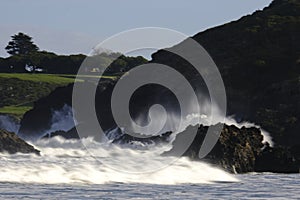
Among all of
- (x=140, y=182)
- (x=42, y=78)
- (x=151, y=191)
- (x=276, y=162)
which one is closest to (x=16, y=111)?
(x=42, y=78)

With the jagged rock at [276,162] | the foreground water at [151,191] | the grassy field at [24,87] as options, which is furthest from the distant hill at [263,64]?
the grassy field at [24,87]

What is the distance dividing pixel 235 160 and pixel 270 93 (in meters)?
30.7

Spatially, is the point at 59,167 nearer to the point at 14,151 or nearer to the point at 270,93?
the point at 14,151

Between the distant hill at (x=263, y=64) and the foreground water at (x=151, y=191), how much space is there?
2614 centimetres

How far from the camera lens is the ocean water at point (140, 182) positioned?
92.2 feet

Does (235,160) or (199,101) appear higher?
(199,101)

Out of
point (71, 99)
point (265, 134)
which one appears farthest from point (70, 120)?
point (265, 134)

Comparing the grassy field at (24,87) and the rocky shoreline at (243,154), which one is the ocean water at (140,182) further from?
the grassy field at (24,87)

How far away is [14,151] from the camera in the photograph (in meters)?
55.5

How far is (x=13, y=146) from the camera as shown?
56.8m

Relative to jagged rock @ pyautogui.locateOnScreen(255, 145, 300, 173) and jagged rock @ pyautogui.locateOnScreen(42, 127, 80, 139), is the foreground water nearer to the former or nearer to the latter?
jagged rock @ pyautogui.locateOnScreen(255, 145, 300, 173)

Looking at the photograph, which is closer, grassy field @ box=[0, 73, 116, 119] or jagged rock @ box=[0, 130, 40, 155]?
jagged rock @ box=[0, 130, 40, 155]

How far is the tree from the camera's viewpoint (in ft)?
630

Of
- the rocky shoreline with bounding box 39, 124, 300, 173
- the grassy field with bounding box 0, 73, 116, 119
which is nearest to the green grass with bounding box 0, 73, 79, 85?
the grassy field with bounding box 0, 73, 116, 119
